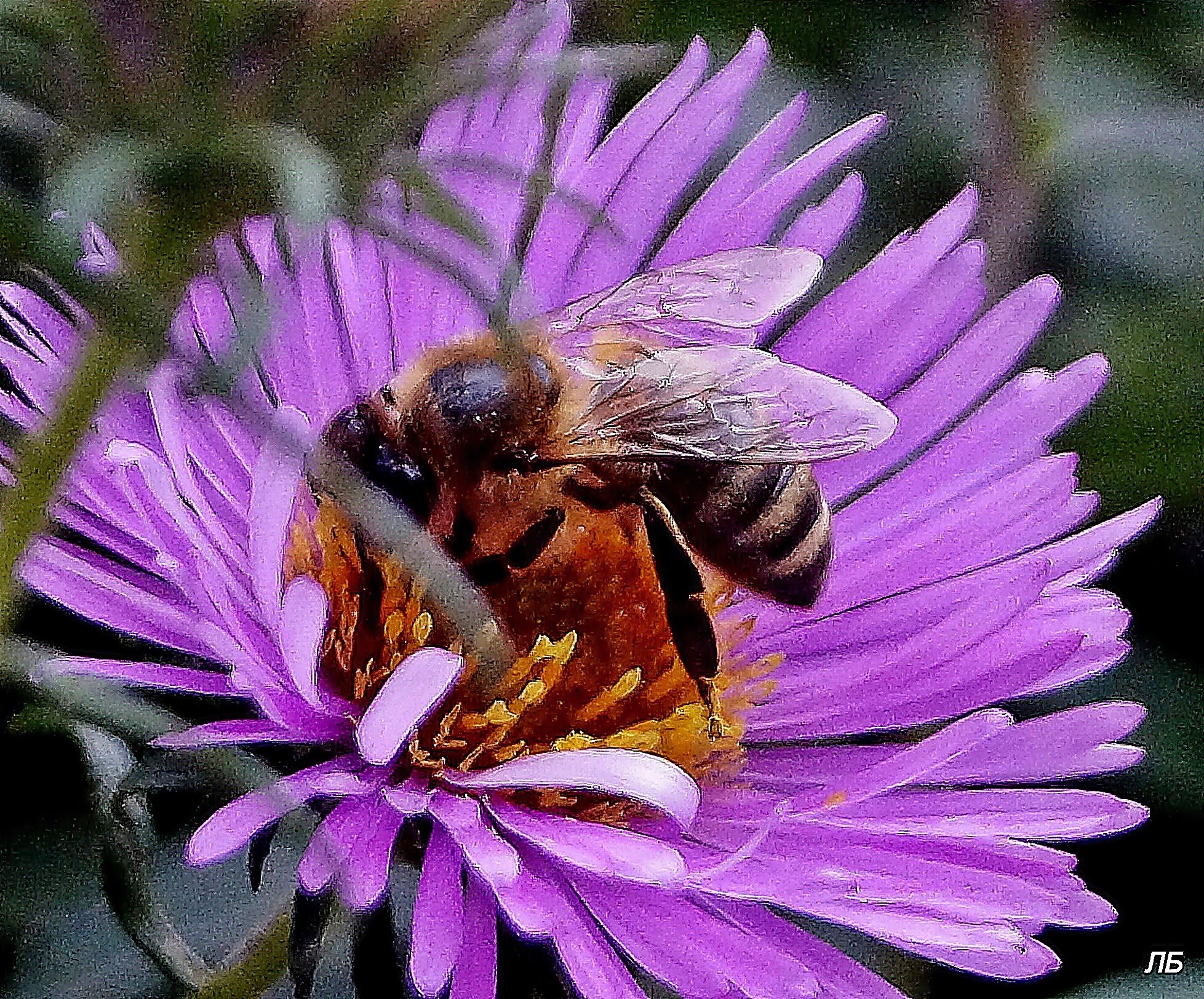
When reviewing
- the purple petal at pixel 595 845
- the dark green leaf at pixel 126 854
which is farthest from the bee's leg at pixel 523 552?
the dark green leaf at pixel 126 854

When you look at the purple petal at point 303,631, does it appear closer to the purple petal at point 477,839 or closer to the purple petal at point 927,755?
the purple petal at point 477,839

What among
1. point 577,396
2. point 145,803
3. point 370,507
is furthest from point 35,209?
point 577,396

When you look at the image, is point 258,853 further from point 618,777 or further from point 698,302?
point 698,302

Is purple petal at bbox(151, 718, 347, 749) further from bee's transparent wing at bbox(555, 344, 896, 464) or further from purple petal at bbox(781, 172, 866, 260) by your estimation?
purple petal at bbox(781, 172, 866, 260)

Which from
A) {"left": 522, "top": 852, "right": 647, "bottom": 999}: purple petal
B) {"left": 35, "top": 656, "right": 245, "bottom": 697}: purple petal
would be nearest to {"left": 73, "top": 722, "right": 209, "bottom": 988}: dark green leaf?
{"left": 35, "top": 656, "right": 245, "bottom": 697}: purple petal

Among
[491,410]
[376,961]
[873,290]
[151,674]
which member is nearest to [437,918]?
[376,961]
